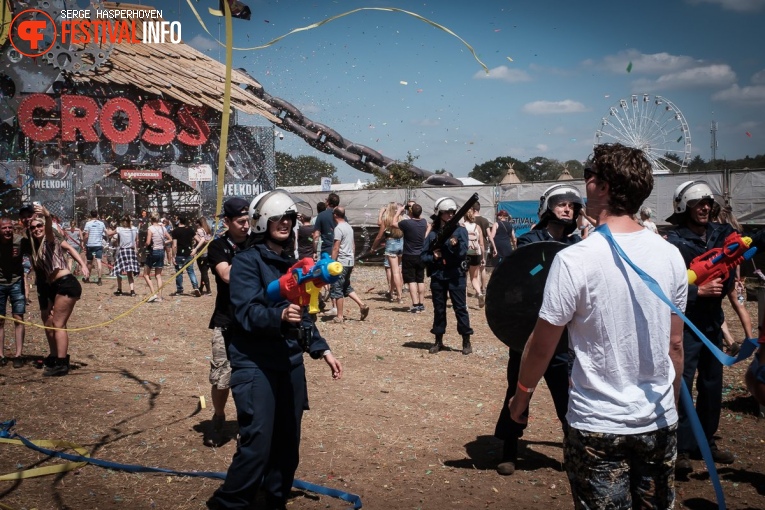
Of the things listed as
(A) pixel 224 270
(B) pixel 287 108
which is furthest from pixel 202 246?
(B) pixel 287 108

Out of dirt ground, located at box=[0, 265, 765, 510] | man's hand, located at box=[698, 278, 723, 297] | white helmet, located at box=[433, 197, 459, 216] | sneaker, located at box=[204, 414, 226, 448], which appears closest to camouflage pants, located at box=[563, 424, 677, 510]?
dirt ground, located at box=[0, 265, 765, 510]

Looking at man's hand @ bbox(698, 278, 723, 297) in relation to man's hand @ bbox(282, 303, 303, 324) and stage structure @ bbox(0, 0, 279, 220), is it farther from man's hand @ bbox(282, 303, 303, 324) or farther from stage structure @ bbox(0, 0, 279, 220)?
stage structure @ bbox(0, 0, 279, 220)

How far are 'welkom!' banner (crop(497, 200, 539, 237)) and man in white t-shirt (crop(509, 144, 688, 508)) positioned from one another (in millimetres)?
16541

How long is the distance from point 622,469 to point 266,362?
6.64 ft

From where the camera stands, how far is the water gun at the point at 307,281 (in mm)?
3480

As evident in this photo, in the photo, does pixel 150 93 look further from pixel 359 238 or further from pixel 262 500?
pixel 262 500

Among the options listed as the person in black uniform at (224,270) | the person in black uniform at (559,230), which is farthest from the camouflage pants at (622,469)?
the person in black uniform at (224,270)

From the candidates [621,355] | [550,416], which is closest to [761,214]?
[550,416]

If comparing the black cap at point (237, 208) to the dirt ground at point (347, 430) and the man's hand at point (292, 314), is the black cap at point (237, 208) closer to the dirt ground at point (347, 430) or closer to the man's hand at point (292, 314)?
the man's hand at point (292, 314)

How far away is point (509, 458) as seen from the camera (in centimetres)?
509

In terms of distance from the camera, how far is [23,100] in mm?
24156

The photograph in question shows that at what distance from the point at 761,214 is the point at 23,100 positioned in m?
23.6

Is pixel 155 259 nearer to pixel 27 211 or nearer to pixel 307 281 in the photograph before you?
pixel 27 211

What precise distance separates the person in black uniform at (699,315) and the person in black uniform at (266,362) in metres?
2.59
